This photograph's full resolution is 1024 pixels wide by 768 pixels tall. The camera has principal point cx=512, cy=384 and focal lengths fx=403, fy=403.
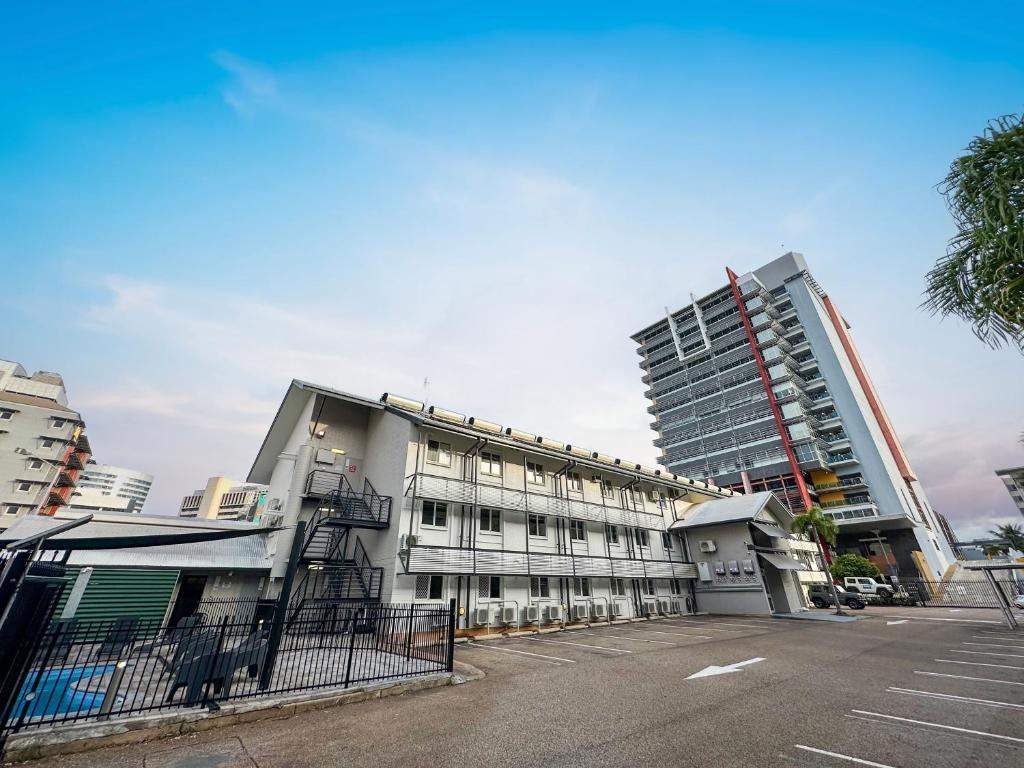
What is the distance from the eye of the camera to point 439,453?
72.5ft

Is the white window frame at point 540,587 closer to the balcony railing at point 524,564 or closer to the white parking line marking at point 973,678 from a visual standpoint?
the balcony railing at point 524,564

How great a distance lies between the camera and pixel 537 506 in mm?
23531

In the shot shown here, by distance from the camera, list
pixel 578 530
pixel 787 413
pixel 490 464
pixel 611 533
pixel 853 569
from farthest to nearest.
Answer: pixel 787 413
pixel 853 569
pixel 611 533
pixel 578 530
pixel 490 464

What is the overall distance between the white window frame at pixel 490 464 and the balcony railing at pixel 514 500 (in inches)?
47.3

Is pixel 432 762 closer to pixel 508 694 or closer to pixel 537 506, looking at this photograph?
pixel 508 694

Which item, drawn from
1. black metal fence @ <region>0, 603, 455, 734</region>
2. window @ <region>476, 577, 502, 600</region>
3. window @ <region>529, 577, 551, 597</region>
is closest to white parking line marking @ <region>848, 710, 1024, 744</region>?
black metal fence @ <region>0, 603, 455, 734</region>

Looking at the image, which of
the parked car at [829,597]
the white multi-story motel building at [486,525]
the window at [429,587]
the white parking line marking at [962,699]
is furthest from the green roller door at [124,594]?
the parked car at [829,597]

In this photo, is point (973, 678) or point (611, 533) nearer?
point (973, 678)

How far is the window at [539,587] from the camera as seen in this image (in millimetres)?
22312

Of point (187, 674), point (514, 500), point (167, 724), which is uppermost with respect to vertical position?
point (514, 500)

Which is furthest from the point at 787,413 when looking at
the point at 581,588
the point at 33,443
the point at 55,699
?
the point at 33,443

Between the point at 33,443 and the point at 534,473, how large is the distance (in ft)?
215

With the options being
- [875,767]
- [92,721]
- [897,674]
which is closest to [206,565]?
[92,721]

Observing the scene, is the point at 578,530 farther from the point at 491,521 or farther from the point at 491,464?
the point at 491,464
